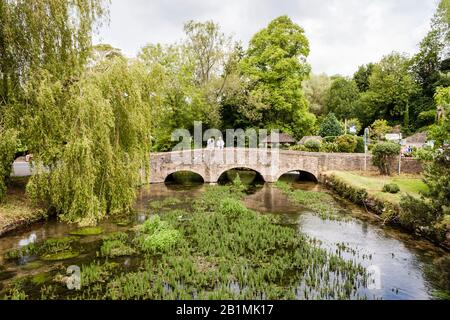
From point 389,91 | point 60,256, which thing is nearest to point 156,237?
point 60,256

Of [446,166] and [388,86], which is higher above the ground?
[388,86]

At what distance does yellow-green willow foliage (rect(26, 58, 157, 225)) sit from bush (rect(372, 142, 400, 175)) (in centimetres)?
1896

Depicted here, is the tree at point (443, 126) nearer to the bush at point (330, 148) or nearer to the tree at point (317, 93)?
the bush at point (330, 148)

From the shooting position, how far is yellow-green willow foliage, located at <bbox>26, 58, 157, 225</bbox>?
14.1 metres

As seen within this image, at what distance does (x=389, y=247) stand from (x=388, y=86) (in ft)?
141

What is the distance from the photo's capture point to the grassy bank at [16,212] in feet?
49.2

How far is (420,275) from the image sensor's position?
11172mm

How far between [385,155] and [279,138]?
1208 centimetres

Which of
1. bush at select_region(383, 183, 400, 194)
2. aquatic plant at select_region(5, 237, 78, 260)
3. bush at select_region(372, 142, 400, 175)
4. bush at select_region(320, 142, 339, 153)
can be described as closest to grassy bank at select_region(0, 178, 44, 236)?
aquatic plant at select_region(5, 237, 78, 260)

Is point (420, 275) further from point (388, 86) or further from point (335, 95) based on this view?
point (335, 95)

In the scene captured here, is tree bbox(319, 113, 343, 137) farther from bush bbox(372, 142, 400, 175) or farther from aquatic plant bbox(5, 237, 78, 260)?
aquatic plant bbox(5, 237, 78, 260)
